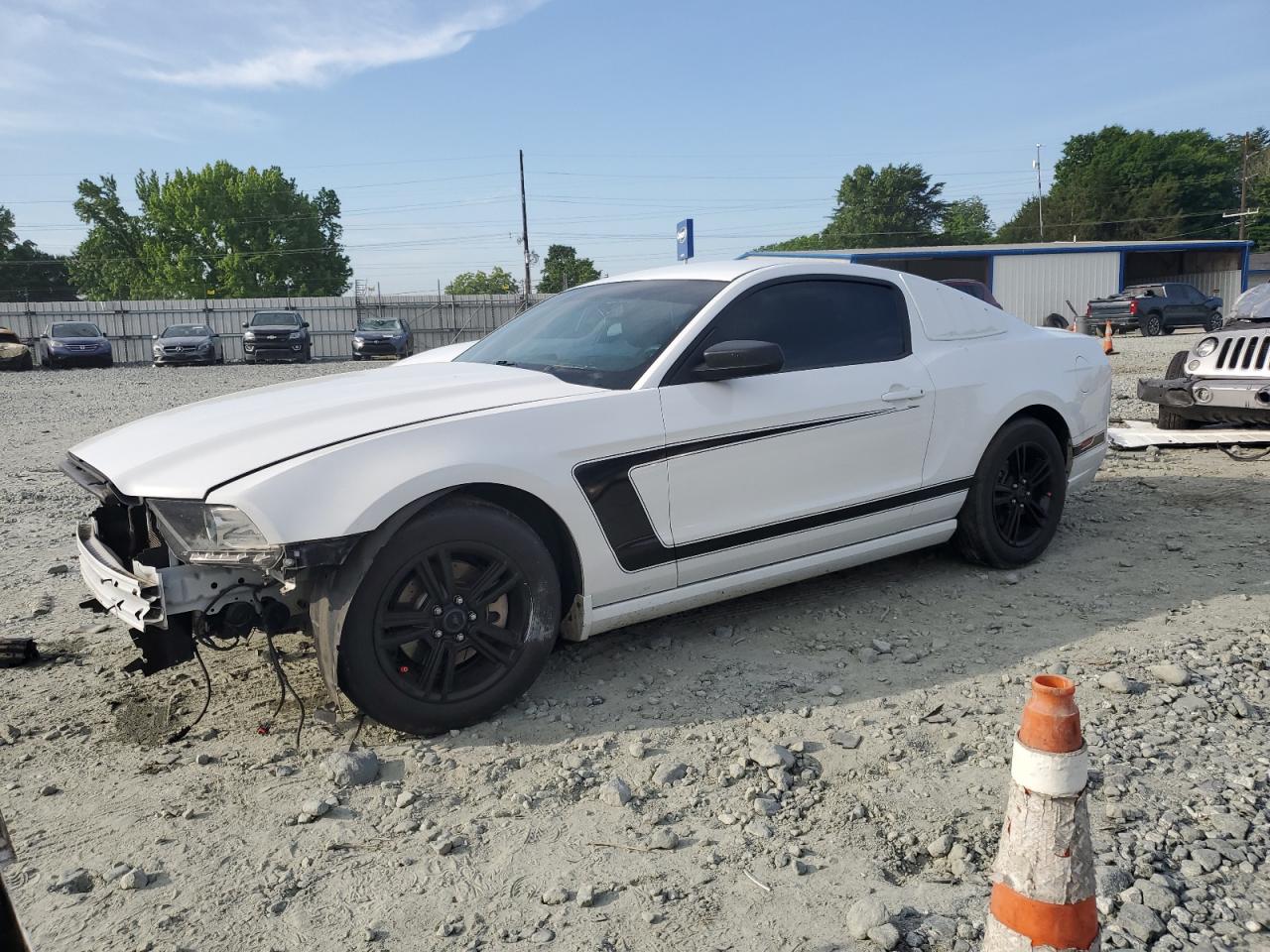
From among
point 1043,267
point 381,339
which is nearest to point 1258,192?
point 1043,267

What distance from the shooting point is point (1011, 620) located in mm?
4410

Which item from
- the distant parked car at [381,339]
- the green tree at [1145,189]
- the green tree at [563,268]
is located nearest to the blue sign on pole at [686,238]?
the distant parked car at [381,339]

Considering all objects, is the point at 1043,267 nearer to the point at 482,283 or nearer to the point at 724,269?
the point at 724,269

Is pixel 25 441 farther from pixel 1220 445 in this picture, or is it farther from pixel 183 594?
pixel 1220 445

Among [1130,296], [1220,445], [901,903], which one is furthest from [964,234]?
[901,903]

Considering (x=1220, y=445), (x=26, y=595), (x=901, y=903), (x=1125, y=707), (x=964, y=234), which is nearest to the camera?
(x=901, y=903)

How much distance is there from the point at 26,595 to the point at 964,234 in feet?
364

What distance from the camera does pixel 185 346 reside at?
93.1 ft

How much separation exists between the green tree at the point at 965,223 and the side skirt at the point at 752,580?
102m

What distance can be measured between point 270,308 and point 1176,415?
3550cm

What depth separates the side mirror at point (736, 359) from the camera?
375 centimetres

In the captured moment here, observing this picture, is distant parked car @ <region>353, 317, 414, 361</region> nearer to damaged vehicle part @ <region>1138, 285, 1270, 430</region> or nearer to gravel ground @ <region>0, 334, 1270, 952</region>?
damaged vehicle part @ <region>1138, 285, 1270, 430</region>

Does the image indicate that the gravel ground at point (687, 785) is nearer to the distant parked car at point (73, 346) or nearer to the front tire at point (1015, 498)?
the front tire at point (1015, 498)

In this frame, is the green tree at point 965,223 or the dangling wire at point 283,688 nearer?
the dangling wire at point 283,688
